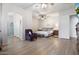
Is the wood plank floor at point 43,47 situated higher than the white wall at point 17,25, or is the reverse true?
the white wall at point 17,25

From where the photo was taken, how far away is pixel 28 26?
1.97 metres

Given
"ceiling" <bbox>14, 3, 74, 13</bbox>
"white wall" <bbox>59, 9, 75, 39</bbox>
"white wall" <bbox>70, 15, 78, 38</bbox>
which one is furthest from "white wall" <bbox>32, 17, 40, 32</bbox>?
"white wall" <bbox>70, 15, 78, 38</bbox>

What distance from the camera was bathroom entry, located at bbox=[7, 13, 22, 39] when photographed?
1.92 metres

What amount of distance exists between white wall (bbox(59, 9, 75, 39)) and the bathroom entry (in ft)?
2.15

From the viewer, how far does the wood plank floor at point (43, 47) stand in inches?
76.2

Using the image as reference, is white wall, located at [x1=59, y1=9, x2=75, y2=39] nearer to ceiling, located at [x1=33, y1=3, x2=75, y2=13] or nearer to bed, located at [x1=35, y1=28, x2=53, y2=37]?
ceiling, located at [x1=33, y1=3, x2=75, y2=13]

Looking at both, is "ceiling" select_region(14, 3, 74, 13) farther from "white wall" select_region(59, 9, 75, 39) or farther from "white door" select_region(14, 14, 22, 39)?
"white door" select_region(14, 14, 22, 39)

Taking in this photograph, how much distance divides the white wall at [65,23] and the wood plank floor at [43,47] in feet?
0.32

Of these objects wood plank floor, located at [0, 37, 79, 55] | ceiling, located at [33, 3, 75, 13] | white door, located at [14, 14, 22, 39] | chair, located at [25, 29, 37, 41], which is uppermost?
ceiling, located at [33, 3, 75, 13]

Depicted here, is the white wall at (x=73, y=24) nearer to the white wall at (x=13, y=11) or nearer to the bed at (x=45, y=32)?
the bed at (x=45, y=32)

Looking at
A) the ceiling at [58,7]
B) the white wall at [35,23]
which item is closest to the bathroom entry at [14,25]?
the white wall at [35,23]

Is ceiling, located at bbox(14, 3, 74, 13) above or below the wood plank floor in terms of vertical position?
above

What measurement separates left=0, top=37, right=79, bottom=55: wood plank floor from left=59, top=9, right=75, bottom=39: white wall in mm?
96
